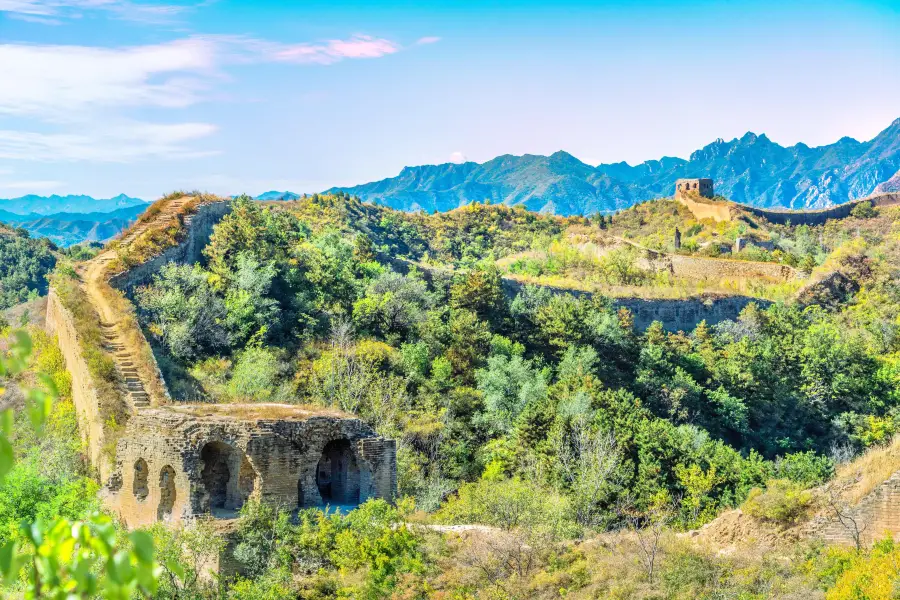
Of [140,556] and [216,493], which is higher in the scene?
[140,556]

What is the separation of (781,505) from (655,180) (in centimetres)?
16983

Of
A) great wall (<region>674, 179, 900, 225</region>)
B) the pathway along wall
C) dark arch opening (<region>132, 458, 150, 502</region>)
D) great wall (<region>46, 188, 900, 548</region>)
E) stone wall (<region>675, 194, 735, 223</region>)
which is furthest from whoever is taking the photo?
great wall (<region>674, 179, 900, 225</region>)

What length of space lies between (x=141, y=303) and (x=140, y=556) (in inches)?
830

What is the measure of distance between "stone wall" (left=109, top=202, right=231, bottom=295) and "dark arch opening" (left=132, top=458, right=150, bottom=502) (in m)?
10.7

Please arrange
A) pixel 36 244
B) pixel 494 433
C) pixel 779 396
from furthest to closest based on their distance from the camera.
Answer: pixel 36 244 < pixel 779 396 < pixel 494 433


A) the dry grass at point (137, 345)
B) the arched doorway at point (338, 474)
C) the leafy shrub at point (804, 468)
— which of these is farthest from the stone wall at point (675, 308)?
the arched doorway at point (338, 474)

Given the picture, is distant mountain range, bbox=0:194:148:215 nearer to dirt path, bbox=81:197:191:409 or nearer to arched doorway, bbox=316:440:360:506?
dirt path, bbox=81:197:191:409

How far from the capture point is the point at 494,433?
2202cm

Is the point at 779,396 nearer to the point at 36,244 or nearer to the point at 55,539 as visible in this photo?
the point at 55,539

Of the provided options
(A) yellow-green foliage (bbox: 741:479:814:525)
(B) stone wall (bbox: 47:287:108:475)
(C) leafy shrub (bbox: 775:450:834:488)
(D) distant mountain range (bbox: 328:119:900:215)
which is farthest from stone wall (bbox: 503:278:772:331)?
(D) distant mountain range (bbox: 328:119:900:215)

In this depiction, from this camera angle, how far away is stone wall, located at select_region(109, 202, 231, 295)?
75.8 feet

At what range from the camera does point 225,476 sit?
42.8 ft

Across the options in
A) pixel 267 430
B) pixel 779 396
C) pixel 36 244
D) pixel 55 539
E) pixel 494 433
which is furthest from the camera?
pixel 36 244

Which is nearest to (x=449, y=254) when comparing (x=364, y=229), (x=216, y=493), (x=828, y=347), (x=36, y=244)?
(x=364, y=229)
